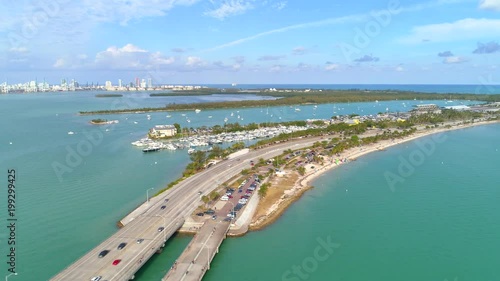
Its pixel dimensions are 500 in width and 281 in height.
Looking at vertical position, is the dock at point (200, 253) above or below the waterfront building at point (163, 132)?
below

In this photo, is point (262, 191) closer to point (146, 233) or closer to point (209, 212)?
point (209, 212)

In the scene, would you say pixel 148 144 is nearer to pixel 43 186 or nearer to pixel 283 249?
pixel 43 186

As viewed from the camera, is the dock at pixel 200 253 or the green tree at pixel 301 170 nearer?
the dock at pixel 200 253

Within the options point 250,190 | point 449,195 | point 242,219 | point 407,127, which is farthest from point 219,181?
point 407,127

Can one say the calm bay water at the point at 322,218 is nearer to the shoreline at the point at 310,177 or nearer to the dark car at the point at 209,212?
the shoreline at the point at 310,177

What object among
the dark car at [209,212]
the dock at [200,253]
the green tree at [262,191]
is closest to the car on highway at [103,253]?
the dock at [200,253]

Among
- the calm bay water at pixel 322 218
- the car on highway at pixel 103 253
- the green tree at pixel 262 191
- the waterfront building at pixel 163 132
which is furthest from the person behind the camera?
the waterfront building at pixel 163 132

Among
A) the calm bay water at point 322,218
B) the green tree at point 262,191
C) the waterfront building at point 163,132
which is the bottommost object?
the calm bay water at point 322,218
